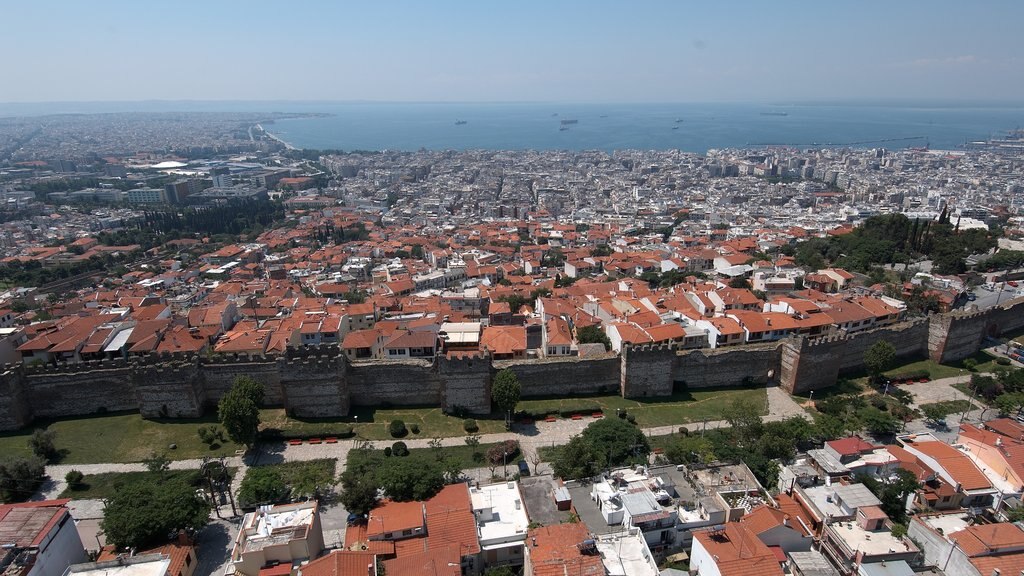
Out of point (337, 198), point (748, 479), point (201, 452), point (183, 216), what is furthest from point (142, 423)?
point (337, 198)

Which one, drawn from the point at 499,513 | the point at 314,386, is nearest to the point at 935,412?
the point at 499,513

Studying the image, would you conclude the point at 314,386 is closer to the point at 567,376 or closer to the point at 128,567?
the point at 128,567

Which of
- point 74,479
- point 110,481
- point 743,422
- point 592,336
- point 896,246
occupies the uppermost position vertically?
point 896,246

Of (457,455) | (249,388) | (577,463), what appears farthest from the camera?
(249,388)

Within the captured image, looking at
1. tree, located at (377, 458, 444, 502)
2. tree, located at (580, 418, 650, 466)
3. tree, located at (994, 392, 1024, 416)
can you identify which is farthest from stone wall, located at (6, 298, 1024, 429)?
tree, located at (377, 458, 444, 502)

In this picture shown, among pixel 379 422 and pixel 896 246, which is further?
pixel 896 246

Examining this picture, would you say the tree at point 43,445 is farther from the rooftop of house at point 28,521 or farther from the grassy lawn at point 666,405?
the grassy lawn at point 666,405
